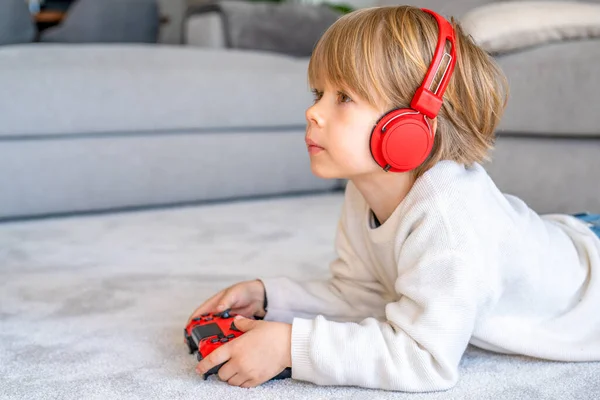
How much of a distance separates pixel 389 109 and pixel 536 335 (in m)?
0.34

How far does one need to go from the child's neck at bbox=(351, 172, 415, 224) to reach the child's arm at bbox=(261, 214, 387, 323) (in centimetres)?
12

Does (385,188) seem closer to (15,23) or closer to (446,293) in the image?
(446,293)

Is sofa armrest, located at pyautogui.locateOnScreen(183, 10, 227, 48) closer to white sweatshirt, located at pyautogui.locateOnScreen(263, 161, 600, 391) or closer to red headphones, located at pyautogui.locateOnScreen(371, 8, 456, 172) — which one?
white sweatshirt, located at pyautogui.locateOnScreen(263, 161, 600, 391)

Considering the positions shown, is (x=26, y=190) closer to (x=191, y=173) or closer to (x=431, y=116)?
(x=191, y=173)

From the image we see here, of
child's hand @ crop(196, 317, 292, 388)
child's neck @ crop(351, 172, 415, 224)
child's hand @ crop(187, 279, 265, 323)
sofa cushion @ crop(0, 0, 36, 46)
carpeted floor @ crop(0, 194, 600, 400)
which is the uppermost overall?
child's neck @ crop(351, 172, 415, 224)

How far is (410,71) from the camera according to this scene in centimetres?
74

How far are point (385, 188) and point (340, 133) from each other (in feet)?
0.34

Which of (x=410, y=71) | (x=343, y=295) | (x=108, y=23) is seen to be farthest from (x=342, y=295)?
(x=108, y=23)

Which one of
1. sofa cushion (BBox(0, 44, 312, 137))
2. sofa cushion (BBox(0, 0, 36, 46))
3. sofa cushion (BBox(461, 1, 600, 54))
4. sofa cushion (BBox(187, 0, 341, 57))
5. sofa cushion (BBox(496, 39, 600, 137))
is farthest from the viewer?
sofa cushion (BBox(187, 0, 341, 57))

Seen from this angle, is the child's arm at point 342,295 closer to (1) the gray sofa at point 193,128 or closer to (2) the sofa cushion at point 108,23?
(1) the gray sofa at point 193,128

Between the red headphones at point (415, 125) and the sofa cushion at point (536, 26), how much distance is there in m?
0.92

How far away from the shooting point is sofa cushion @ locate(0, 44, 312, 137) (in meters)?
1.68

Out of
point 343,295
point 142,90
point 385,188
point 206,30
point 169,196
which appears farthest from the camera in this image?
point 206,30

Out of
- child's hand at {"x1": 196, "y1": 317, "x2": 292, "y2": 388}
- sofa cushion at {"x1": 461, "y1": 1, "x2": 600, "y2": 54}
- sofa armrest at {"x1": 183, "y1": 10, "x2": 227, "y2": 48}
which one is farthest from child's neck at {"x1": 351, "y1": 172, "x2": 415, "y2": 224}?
sofa armrest at {"x1": 183, "y1": 10, "x2": 227, "y2": 48}
